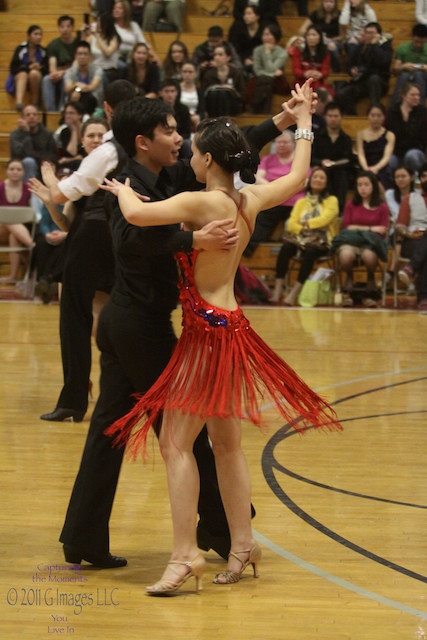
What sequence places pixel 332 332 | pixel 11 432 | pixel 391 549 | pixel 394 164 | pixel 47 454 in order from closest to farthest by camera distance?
1. pixel 391 549
2. pixel 47 454
3. pixel 11 432
4. pixel 332 332
5. pixel 394 164

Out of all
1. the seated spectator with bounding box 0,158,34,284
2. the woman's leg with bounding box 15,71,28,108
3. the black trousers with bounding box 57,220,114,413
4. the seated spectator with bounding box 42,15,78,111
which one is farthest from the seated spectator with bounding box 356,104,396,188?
the black trousers with bounding box 57,220,114,413

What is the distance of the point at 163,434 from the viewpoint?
3.91 m

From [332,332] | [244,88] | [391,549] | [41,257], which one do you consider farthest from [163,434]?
[244,88]

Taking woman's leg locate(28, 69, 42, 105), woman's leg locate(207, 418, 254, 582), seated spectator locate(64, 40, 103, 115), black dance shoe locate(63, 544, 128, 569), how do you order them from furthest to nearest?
woman's leg locate(28, 69, 42, 105)
seated spectator locate(64, 40, 103, 115)
black dance shoe locate(63, 544, 128, 569)
woman's leg locate(207, 418, 254, 582)

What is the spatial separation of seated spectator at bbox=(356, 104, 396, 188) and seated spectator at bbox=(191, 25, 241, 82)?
79.5 inches

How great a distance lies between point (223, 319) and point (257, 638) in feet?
3.59

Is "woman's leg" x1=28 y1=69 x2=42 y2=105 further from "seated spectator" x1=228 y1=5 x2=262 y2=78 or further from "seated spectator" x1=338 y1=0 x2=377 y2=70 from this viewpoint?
"seated spectator" x1=338 y1=0 x2=377 y2=70

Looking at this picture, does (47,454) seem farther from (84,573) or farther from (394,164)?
(394,164)

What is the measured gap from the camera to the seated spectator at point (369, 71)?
1398cm

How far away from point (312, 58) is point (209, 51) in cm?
134

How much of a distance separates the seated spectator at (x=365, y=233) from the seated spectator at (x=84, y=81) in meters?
3.66

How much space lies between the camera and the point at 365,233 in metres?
11.6

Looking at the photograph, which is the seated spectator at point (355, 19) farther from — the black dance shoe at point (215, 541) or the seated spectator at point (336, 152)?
the black dance shoe at point (215, 541)

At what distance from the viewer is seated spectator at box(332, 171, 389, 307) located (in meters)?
11.6
